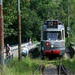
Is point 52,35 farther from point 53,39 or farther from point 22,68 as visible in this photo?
point 22,68

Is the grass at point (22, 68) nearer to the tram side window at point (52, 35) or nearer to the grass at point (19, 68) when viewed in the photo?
the grass at point (19, 68)

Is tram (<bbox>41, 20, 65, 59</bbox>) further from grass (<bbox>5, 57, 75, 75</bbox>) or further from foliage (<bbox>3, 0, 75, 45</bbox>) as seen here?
foliage (<bbox>3, 0, 75, 45</bbox>)

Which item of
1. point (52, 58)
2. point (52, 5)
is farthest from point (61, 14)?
point (52, 58)

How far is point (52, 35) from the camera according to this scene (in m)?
27.8

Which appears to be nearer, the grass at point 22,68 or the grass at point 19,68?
the grass at point 19,68

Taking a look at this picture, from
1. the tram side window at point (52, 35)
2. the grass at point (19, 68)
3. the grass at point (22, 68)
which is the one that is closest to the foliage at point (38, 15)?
the tram side window at point (52, 35)

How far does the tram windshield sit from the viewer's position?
27.6 meters

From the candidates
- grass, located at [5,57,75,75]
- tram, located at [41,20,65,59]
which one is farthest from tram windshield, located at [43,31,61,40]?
grass, located at [5,57,75,75]

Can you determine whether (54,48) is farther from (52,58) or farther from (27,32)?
(27,32)

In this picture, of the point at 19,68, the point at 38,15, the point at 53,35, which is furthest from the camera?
the point at 38,15

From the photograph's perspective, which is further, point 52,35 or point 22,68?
point 52,35

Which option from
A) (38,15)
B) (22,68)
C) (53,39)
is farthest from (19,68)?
(38,15)

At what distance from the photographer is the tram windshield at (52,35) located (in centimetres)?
2762

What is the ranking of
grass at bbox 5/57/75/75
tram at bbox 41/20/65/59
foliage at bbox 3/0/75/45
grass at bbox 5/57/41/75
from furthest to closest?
foliage at bbox 3/0/75/45
tram at bbox 41/20/65/59
grass at bbox 5/57/75/75
grass at bbox 5/57/41/75
